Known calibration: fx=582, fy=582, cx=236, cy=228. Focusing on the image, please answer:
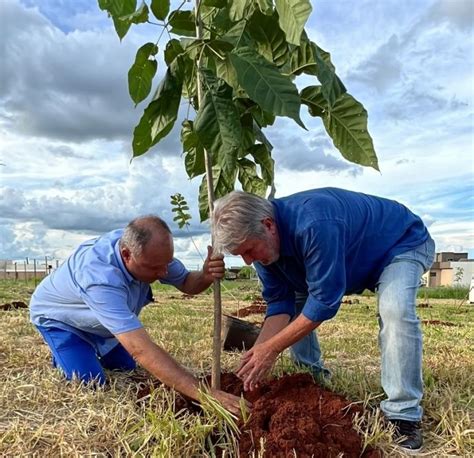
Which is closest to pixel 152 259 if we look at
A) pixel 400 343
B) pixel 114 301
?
pixel 114 301

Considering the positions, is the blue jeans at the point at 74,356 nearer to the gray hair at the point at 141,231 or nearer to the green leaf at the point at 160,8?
the gray hair at the point at 141,231

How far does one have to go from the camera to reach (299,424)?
238 cm

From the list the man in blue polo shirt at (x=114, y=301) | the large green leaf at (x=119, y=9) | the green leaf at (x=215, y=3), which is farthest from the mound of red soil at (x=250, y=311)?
the large green leaf at (x=119, y=9)

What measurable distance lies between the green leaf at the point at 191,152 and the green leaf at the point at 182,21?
1.41 ft

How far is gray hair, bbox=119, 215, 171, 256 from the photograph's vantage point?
2.97 meters

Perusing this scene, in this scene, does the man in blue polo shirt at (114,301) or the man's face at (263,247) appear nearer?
the man's face at (263,247)

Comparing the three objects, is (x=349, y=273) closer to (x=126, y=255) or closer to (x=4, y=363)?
(x=126, y=255)

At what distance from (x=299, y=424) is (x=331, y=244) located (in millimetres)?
755

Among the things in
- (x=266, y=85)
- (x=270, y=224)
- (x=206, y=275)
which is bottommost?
(x=206, y=275)

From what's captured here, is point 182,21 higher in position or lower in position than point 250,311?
higher

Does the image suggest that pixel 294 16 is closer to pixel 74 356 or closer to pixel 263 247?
pixel 263 247

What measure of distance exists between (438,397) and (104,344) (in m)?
2.05

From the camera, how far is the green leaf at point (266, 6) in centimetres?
222

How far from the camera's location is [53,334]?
359 centimetres
